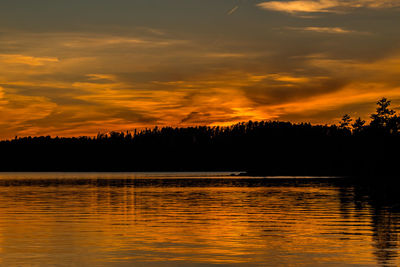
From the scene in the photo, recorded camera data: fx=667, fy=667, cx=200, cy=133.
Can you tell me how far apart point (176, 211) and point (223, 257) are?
91.1ft

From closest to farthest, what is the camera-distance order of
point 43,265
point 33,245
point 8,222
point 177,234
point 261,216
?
point 43,265 < point 33,245 < point 177,234 < point 8,222 < point 261,216

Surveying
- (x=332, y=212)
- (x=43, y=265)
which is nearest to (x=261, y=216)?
(x=332, y=212)

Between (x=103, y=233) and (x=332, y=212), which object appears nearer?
(x=103, y=233)

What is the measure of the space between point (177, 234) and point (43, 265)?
11.9 metres

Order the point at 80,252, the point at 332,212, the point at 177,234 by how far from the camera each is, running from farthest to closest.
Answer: the point at 332,212 < the point at 177,234 < the point at 80,252

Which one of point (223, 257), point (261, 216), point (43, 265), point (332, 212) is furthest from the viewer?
point (332, 212)

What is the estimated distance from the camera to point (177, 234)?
116 feet

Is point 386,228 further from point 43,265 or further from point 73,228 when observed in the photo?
point 43,265

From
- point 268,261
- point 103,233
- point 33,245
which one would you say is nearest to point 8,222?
point 103,233

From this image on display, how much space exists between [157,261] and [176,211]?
28632 millimetres

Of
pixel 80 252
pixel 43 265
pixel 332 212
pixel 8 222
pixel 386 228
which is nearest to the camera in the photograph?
pixel 43 265

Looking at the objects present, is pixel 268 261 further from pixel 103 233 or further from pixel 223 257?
pixel 103 233

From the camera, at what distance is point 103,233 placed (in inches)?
1409

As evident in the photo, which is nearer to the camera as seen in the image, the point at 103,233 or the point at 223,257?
the point at 223,257
